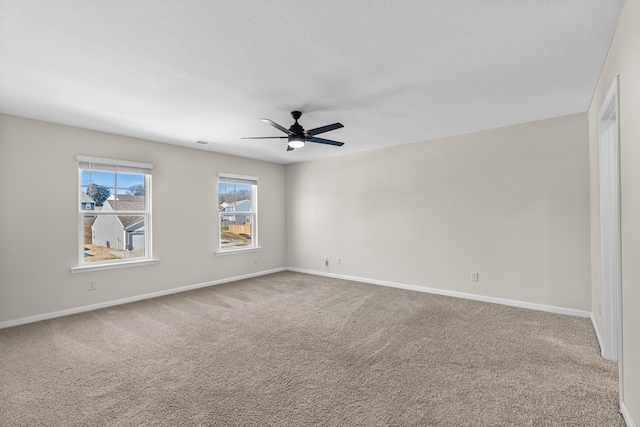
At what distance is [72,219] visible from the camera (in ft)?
13.0

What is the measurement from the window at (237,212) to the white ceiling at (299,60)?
80.4 inches

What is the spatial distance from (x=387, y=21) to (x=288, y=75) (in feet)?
3.30

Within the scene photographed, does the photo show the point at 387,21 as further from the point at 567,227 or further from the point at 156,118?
the point at 567,227

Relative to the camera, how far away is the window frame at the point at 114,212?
159 inches

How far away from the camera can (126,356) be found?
109 inches

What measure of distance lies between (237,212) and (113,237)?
7.08ft

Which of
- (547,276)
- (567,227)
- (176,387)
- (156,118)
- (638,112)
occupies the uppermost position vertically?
(156,118)

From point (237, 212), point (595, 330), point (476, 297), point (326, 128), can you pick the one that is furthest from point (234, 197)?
point (595, 330)

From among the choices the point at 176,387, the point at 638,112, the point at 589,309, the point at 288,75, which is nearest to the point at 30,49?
the point at 288,75

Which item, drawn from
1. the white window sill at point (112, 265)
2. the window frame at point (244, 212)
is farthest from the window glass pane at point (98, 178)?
the window frame at point (244, 212)

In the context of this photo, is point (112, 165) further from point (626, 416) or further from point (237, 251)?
point (626, 416)

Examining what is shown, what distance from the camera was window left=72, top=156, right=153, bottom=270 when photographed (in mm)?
Answer: 4125

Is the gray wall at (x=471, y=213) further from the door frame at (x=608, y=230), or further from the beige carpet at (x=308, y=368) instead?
the door frame at (x=608, y=230)

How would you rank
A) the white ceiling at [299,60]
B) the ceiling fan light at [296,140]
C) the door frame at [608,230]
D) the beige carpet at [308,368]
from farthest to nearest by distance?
1. the ceiling fan light at [296,140]
2. the door frame at [608,230]
3. the beige carpet at [308,368]
4. the white ceiling at [299,60]
